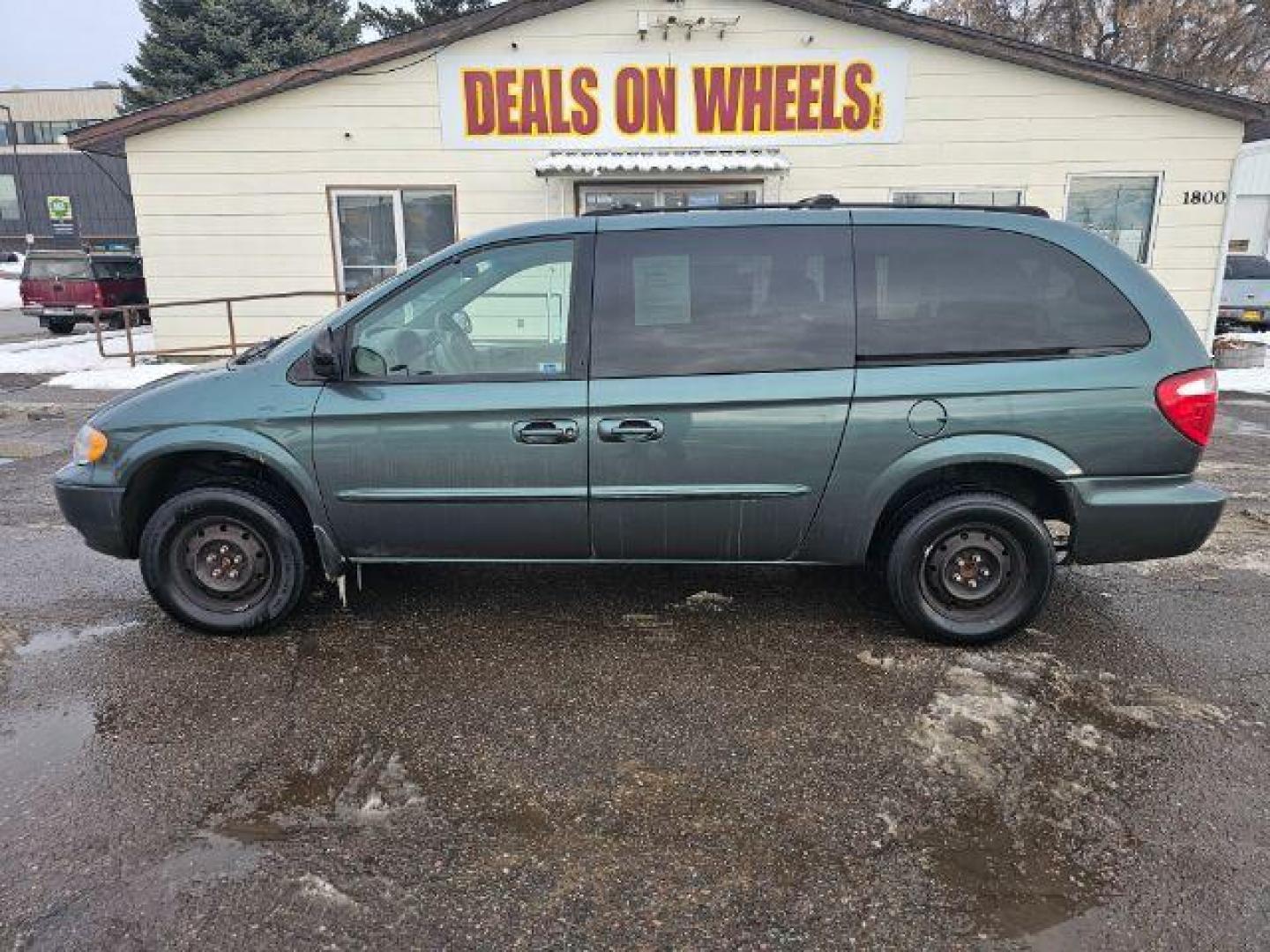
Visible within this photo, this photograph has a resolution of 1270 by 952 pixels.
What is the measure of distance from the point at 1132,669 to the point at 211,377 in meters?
4.06

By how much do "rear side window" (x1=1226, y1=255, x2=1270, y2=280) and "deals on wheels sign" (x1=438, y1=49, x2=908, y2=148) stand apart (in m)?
10.0

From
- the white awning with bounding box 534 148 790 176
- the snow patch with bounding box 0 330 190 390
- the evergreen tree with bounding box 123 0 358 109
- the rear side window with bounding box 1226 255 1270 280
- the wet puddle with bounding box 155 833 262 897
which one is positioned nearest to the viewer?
the wet puddle with bounding box 155 833 262 897

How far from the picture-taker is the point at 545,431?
3.55 meters

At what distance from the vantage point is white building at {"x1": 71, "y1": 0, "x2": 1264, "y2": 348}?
10.7 metres

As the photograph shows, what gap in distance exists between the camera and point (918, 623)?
3717mm

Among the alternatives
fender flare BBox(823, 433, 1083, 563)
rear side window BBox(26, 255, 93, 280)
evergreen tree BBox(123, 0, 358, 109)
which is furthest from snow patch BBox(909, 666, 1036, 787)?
evergreen tree BBox(123, 0, 358, 109)

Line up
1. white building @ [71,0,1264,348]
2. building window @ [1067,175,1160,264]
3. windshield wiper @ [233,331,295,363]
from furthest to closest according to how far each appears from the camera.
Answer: building window @ [1067,175,1160,264]
white building @ [71,0,1264,348]
windshield wiper @ [233,331,295,363]

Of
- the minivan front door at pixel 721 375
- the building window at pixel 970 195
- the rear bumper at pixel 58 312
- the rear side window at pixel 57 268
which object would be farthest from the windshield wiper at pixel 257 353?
the rear side window at pixel 57 268

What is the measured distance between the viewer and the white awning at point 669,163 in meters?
10.5

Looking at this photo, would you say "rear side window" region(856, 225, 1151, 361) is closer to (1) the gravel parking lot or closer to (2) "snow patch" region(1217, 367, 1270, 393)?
(1) the gravel parking lot

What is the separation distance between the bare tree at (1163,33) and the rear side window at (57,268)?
23.3m

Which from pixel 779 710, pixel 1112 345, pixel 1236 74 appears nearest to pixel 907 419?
pixel 1112 345

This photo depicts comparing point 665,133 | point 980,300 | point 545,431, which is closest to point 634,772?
point 545,431

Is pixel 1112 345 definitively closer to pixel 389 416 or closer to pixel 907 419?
pixel 907 419
